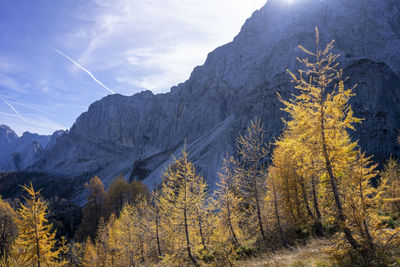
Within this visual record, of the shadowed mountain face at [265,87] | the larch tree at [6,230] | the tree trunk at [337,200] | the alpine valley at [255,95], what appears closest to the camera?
the tree trunk at [337,200]

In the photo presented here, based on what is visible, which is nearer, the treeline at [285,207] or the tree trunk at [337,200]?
the tree trunk at [337,200]

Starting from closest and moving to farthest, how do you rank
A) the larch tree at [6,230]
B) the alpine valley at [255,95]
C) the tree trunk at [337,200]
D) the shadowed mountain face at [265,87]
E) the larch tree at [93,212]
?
the tree trunk at [337,200] < the larch tree at [6,230] < the shadowed mountain face at [265,87] < the alpine valley at [255,95] < the larch tree at [93,212]

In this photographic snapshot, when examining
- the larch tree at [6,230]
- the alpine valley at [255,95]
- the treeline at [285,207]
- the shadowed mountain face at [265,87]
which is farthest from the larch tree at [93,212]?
the treeline at [285,207]

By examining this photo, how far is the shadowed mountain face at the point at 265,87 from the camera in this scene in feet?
125

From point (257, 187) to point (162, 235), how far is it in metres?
9.18

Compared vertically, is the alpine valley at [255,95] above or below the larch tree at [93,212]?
above

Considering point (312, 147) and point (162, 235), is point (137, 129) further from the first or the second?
point (312, 147)

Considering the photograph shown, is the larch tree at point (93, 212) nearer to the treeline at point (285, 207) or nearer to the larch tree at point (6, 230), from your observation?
the larch tree at point (6, 230)

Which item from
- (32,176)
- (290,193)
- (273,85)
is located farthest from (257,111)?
(32,176)

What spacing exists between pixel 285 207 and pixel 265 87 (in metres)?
40.9

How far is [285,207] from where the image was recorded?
48.4ft

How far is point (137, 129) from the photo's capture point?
Result: 117500mm

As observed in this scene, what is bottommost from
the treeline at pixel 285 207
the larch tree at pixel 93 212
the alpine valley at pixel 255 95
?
the larch tree at pixel 93 212

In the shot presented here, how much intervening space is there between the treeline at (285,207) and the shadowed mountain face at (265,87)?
36.1ft
